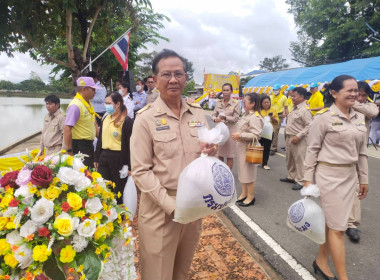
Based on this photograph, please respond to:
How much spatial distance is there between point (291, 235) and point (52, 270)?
2.81 metres

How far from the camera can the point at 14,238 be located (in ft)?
4.28

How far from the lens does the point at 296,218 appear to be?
2.39m

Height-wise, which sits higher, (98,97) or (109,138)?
(98,97)

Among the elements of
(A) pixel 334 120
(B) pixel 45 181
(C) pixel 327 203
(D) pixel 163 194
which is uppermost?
(A) pixel 334 120

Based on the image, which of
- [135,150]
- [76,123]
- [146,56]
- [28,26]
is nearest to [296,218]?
[135,150]

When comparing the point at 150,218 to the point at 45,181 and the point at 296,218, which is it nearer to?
the point at 45,181

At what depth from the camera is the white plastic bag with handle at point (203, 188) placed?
1.49 m

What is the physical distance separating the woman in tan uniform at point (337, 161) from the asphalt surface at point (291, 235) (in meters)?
0.37

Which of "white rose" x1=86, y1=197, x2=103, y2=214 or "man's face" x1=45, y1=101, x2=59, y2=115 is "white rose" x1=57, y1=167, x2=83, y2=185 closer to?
"white rose" x1=86, y1=197, x2=103, y2=214

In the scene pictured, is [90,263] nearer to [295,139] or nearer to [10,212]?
[10,212]

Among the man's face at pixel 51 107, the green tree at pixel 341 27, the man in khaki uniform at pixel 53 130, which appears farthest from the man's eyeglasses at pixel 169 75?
the green tree at pixel 341 27

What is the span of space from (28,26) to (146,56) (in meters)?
44.7

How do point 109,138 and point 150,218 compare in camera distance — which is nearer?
point 150,218

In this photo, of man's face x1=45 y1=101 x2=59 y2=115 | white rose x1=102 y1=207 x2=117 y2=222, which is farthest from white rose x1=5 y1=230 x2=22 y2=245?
man's face x1=45 y1=101 x2=59 y2=115
